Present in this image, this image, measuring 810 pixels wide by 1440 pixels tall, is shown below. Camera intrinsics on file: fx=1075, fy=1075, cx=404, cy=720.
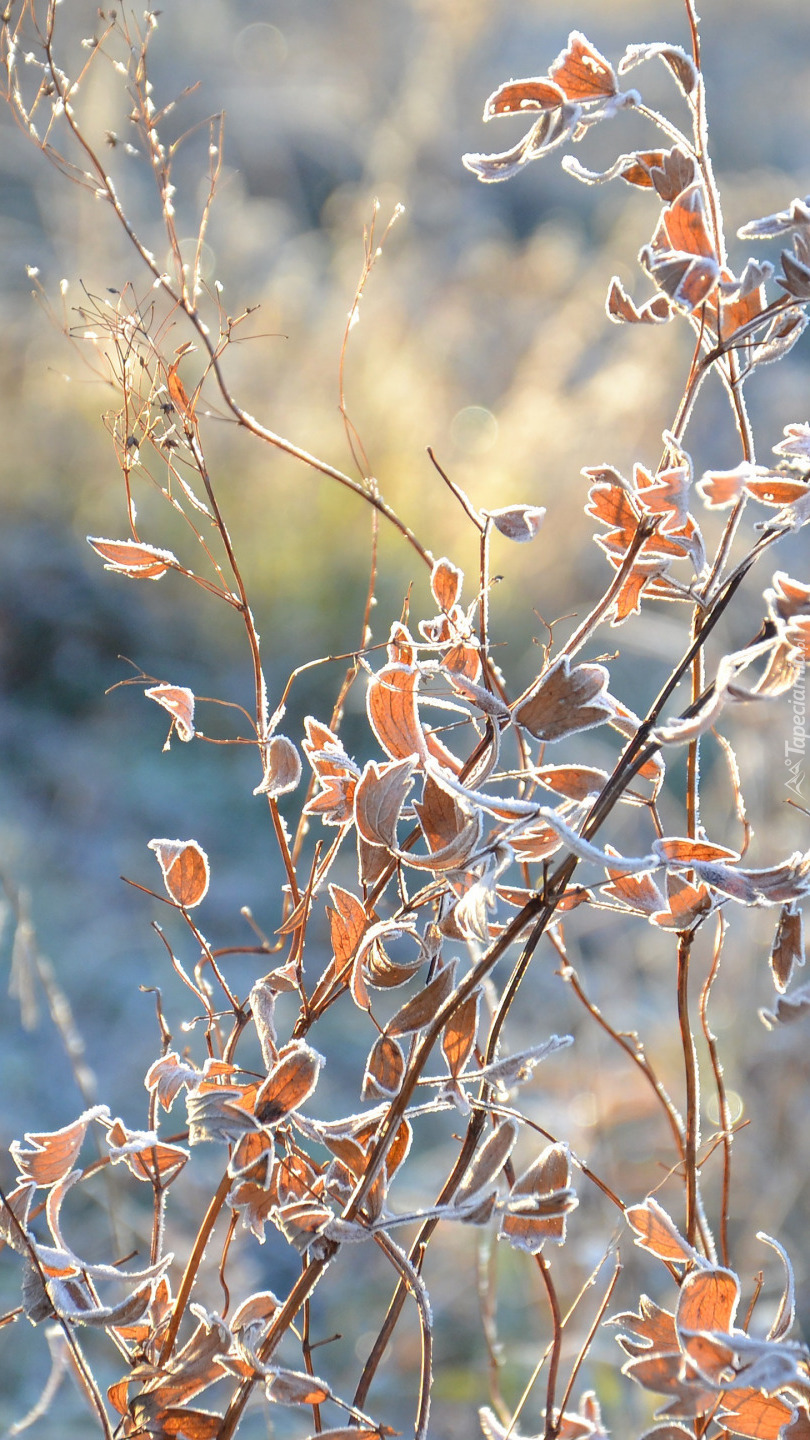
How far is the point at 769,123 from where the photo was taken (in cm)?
612

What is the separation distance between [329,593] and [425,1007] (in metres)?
1.89

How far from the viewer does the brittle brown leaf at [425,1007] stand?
313mm

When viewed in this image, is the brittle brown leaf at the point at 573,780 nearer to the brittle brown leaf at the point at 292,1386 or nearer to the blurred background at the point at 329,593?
the brittle brown leaf at the point at 292,1386

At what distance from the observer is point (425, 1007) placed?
12.3 inches

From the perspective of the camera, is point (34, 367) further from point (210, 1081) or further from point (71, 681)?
point (210, 1081)

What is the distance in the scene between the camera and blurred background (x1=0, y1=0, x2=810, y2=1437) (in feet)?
3.92

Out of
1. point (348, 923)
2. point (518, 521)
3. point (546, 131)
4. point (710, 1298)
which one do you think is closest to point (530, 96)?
point (546, 131)

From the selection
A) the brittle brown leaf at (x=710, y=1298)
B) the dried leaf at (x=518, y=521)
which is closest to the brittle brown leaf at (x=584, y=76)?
the dried leaf at (x=518, y=521)

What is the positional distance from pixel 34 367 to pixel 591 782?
2.27 metres

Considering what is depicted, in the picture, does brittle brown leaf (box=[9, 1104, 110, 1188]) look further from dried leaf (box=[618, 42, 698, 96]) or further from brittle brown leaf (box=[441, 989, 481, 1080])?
dried leaf (box=[618, 42, 698, 96])

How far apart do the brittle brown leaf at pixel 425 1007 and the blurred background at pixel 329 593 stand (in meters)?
0.29

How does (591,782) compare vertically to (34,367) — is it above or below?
above

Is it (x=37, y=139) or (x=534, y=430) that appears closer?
(x=37, y=139)

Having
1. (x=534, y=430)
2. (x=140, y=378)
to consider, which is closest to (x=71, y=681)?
(x=534, y=430)
